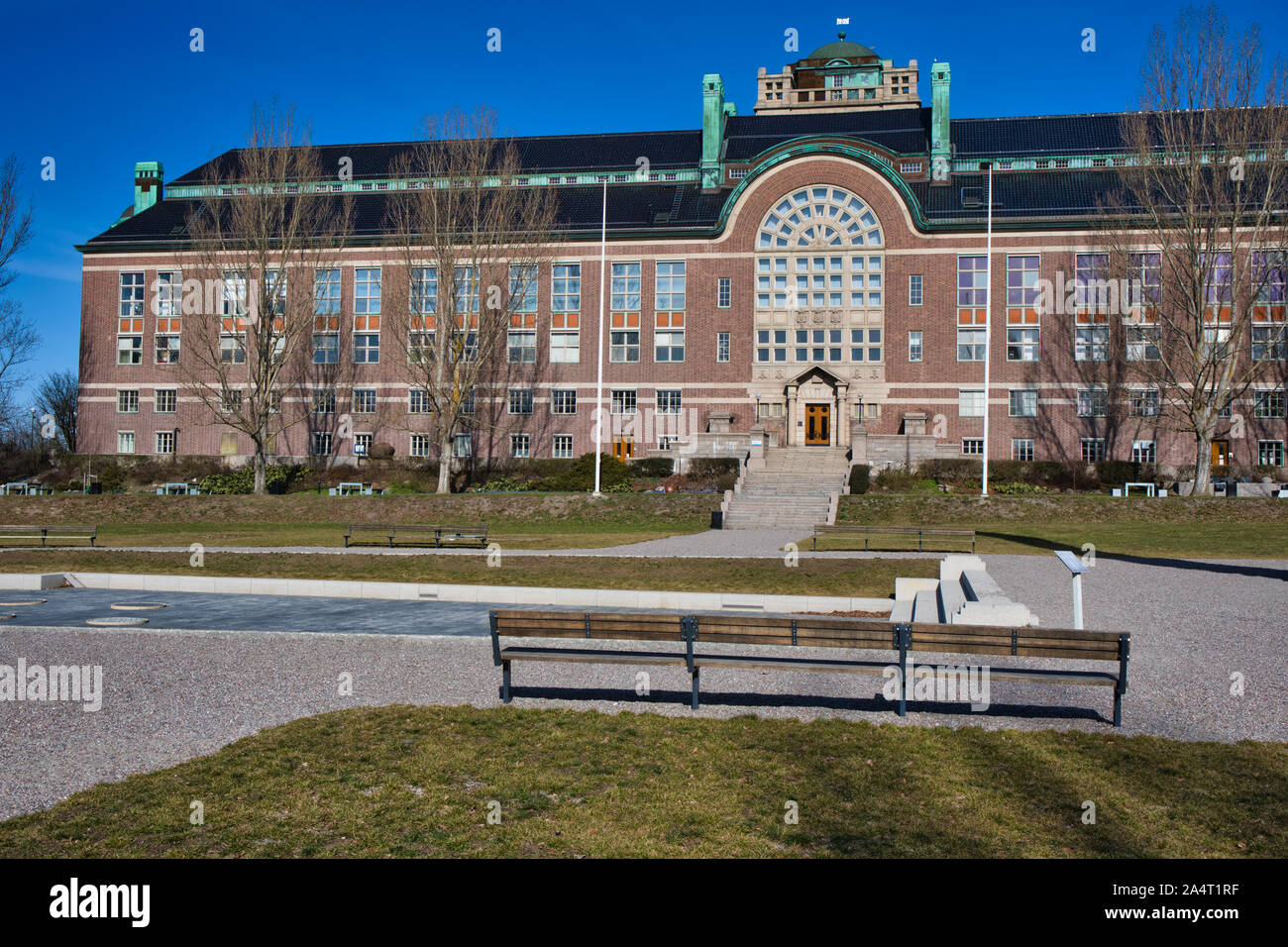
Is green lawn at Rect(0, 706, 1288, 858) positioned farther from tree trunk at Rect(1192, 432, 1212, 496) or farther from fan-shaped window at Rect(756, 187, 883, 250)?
fan-shaped window at Rect(756, 187, 883, 250)

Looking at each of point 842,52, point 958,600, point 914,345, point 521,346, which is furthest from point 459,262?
point 842,52

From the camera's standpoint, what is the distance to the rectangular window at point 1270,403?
46.1m

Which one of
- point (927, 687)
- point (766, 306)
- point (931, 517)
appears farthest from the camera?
point (766, 306)

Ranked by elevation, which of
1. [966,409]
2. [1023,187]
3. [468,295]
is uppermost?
[1023,187]

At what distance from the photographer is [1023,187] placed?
51281 millimetres

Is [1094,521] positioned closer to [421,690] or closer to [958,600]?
[958,600]

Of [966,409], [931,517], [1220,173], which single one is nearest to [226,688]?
[931,517]

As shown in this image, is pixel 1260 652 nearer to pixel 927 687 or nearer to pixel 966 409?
pixel 927 687

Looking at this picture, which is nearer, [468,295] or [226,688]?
[226,688]

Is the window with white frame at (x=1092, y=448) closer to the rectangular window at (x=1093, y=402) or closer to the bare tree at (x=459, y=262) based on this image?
the rectangular window at (x=1093, y=402)

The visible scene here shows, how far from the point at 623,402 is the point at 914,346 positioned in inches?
623

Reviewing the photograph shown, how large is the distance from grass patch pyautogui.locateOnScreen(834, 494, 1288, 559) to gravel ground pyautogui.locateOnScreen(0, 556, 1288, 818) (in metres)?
13.3
